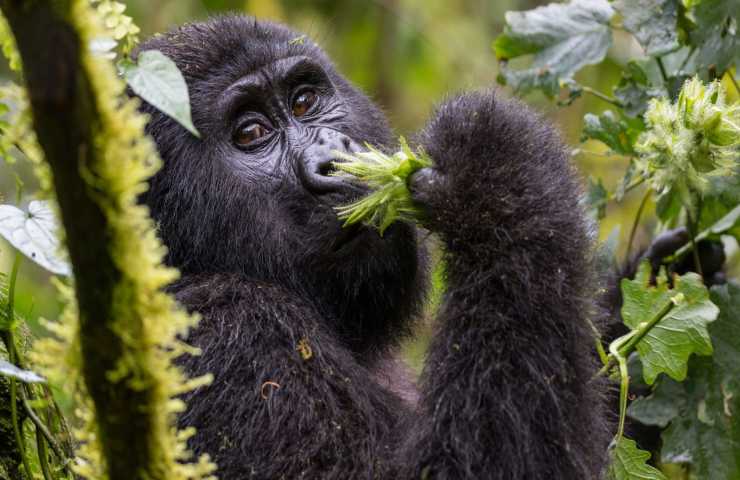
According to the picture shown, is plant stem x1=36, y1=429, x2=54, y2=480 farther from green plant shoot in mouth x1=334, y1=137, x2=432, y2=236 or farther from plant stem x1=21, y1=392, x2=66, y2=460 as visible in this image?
green plant shoot in mouth x1=334, y1=137, x2=432, y2=236

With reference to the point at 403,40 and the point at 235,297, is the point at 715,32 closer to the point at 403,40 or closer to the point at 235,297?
the point at 235,297

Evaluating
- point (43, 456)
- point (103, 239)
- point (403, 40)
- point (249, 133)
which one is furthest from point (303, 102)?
point (403, 40)

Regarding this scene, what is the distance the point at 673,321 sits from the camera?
274 centimetres

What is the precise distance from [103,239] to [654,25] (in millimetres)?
2595

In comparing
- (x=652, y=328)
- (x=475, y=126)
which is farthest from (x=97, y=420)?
(x=652, y=328)

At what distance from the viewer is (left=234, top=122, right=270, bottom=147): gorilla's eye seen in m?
3.34

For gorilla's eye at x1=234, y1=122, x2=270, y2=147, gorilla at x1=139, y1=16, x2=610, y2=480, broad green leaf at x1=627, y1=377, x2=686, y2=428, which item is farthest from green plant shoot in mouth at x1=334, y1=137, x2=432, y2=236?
broad green leaf at x1=627, y1=377, x2=686, y2=428

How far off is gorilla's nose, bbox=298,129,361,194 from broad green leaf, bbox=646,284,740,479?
1378 mm

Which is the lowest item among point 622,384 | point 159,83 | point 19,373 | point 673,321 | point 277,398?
point 19,373

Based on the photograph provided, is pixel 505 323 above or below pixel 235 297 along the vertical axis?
above

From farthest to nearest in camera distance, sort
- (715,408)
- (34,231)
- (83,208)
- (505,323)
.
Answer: (715,408)
(505,323)
(34,231)
(83,208)

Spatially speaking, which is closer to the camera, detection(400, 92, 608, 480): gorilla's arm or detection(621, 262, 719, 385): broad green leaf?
detection(400, 92, 608, 480): gorilla's arm

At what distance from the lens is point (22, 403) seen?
2648 mm

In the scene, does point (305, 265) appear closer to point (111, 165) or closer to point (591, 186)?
point (591, 186)
